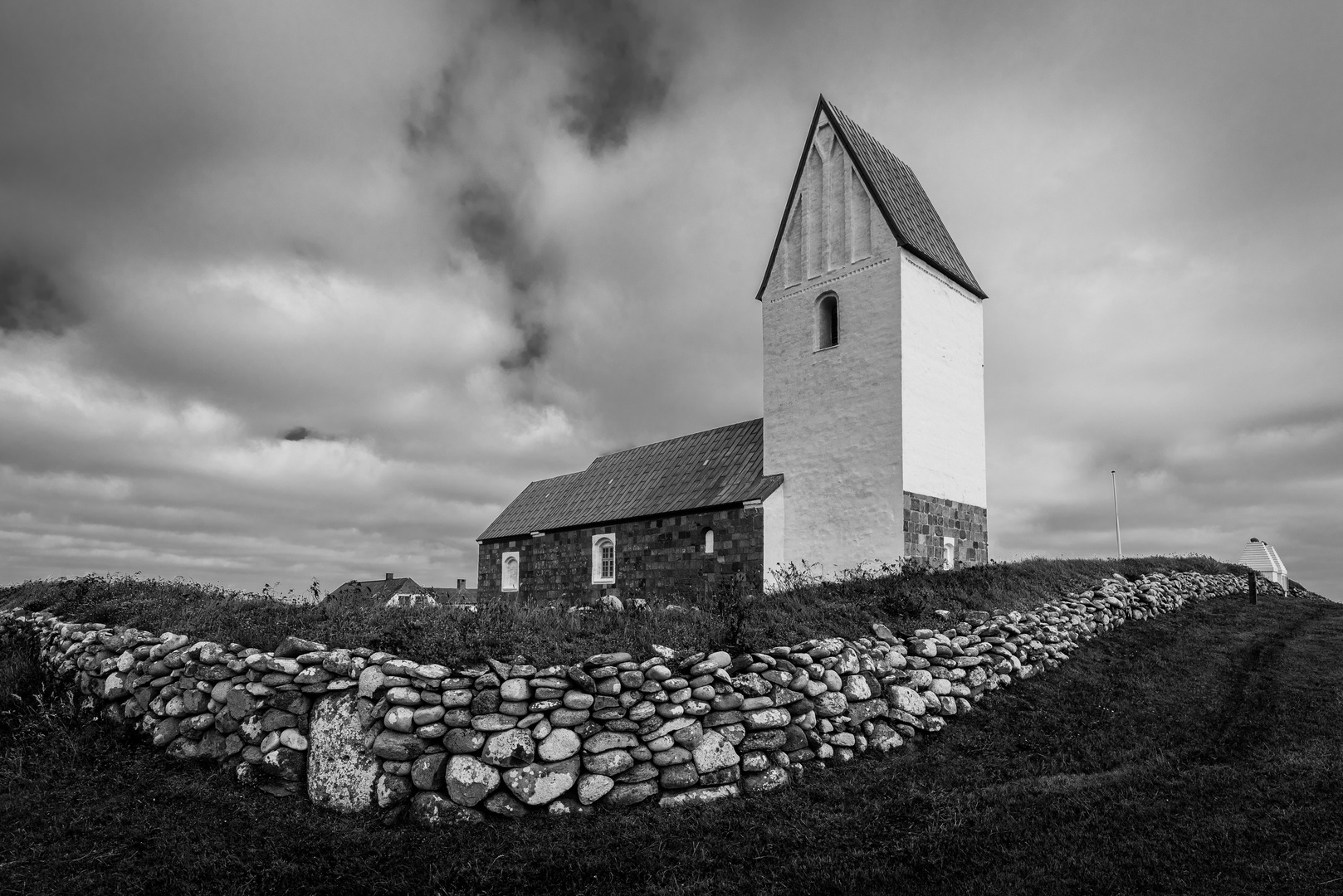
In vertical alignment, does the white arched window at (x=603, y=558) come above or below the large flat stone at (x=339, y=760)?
above

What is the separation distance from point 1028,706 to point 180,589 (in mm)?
13120

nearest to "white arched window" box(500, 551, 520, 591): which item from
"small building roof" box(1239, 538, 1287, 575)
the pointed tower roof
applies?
the pointed tower roof

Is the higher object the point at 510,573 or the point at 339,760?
the point at 510,573

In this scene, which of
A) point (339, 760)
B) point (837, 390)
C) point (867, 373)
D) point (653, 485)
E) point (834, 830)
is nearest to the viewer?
point (834, 830)

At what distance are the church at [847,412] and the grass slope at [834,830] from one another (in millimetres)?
8706

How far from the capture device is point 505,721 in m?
7.44

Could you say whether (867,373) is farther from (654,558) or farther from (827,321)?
(654,558)

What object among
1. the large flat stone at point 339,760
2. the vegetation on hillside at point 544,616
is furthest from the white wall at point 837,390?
the large flat stone at point 339,760

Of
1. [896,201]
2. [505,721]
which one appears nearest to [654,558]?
[896,201]

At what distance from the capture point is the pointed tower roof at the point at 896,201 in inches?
772

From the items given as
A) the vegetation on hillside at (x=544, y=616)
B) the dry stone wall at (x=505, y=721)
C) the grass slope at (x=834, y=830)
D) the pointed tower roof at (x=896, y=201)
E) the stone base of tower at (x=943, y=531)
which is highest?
the pointed tower roof at (x=896, y=201)

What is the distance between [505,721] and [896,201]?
1733cm

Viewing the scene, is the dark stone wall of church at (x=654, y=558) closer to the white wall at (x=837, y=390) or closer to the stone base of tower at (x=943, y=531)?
the white wall at (x=837, y=390)

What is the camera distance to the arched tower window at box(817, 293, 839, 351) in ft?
67.2
